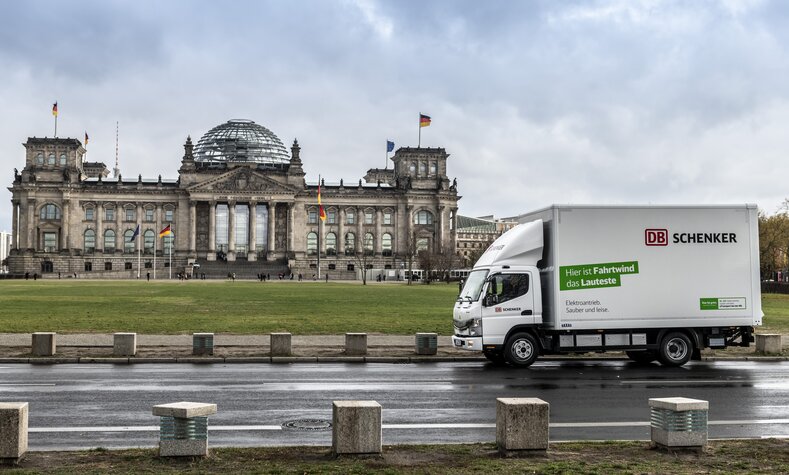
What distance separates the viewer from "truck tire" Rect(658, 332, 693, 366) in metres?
24.7

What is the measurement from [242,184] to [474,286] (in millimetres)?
143507

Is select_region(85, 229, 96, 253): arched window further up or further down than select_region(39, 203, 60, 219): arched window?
further down

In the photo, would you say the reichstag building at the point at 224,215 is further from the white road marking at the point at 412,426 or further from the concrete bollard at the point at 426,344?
the white road marking at the point at 412,426

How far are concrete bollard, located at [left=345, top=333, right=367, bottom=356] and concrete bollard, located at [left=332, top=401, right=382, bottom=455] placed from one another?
1490 centimetres

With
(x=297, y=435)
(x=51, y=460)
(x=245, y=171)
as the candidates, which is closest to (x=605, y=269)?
(x=297, y=435)

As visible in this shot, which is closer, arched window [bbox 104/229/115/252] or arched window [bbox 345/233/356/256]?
Result: arched window [bbox 104/229/115/252]

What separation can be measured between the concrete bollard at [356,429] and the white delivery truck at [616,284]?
1237cm

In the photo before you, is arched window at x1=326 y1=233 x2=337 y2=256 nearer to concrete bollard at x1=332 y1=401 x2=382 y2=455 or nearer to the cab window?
the cab window

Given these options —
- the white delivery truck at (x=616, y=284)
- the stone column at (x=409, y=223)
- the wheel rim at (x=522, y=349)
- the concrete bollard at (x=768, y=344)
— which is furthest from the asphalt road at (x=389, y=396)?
the stone column at (x=409, y=223)

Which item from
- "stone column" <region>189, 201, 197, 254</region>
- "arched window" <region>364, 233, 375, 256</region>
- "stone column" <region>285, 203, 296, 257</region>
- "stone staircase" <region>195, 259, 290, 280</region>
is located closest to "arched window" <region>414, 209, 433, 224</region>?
"arched window" <region>364, 233, 375, 256</region>

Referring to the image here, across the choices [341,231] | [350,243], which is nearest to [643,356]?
[341,231]

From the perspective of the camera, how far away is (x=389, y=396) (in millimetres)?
18516

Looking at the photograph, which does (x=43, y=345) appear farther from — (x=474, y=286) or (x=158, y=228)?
(x=158, y=228)

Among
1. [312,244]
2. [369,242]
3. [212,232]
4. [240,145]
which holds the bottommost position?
[312,244]
